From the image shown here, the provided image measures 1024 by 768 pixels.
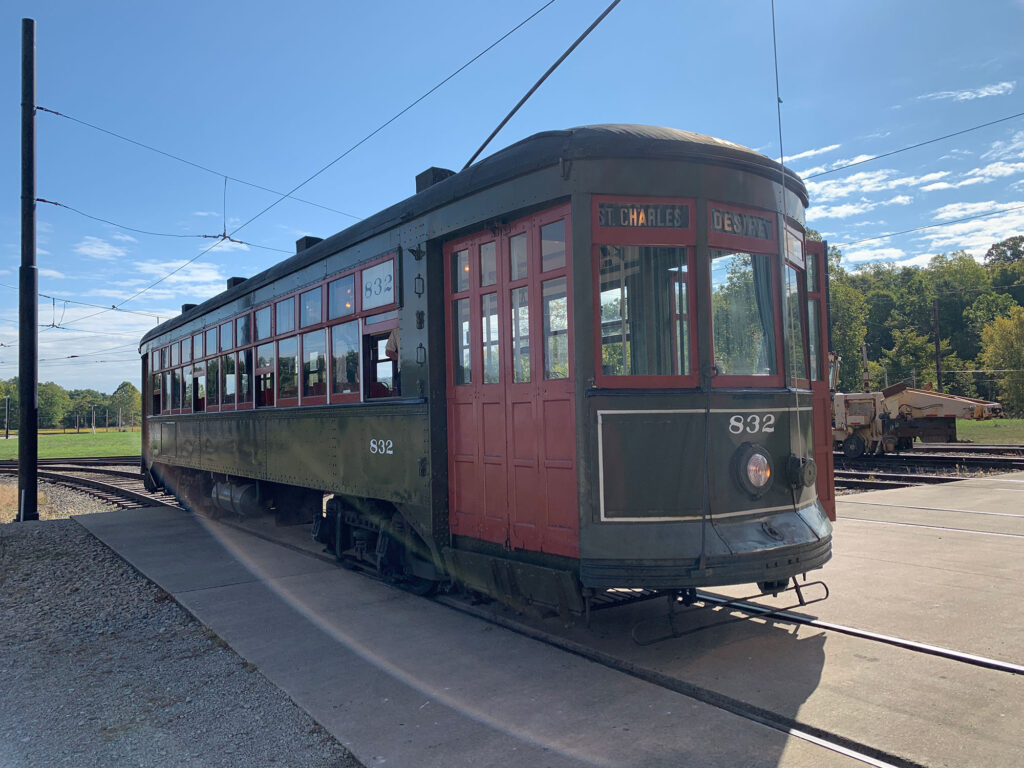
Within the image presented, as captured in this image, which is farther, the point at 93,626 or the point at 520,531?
the point at 93,626

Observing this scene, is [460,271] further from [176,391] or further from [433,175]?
[176,391]

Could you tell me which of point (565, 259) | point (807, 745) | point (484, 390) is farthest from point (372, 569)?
point (807, 745)

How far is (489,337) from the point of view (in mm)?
5137

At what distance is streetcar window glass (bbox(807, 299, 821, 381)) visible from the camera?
5.36m

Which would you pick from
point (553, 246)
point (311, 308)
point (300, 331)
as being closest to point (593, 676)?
point (553, 246)

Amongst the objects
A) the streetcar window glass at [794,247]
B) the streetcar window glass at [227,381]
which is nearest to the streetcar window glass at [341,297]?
the streetcar window glass at [227,381]

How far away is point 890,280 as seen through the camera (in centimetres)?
7288

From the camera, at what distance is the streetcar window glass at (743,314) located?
4.52m

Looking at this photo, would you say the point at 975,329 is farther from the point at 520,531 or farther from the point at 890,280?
the point at 520,531

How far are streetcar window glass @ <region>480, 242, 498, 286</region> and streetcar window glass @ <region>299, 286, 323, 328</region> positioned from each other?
8.16ft

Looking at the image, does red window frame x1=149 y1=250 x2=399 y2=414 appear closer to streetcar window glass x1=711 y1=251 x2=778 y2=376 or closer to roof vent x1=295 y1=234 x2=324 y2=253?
roof vent x1=295 y1=234 x2=324 y2=253

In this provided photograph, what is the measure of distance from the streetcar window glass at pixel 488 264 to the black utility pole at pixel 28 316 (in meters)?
10.5

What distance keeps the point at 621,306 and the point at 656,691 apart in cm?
215

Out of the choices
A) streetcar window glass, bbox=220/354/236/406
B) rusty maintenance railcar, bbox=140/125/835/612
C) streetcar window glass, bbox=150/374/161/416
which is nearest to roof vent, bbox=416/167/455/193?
rusty maintenance railcar, bbox=140/125/835/612
